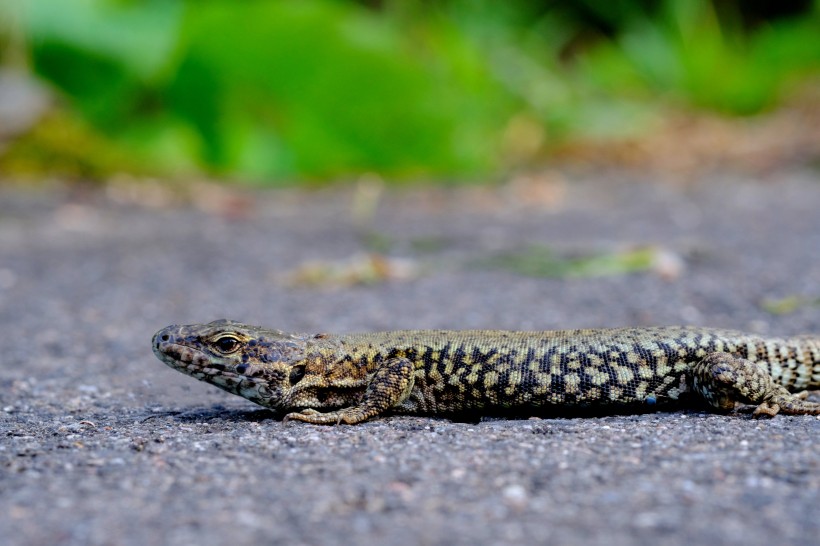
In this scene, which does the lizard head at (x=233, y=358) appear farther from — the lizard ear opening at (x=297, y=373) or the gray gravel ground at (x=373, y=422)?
the gray gravel ground at (x=373, y=422)

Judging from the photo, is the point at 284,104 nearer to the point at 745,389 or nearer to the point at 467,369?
the point at 467,369

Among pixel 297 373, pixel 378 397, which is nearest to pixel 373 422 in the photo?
pixel 378 397

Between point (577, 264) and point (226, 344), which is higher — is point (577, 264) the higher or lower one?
the higher one

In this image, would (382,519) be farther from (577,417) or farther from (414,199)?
(414,199)

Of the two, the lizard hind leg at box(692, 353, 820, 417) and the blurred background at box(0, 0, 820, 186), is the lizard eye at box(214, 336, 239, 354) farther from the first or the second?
the blurred background at box(0, 0, 820, 186)

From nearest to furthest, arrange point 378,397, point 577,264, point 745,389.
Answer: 1. point 745,389
2. point 378,397
3. point 577,264

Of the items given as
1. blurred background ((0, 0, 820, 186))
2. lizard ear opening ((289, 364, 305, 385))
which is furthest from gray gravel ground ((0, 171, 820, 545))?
blurred background ((0, 0, 820, 186))

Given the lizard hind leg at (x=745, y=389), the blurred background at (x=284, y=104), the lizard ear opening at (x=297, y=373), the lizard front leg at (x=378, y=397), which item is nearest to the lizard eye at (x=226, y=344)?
the lizard ear opening at (x=297, y=373)

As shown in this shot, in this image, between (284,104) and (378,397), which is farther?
(284,104)
